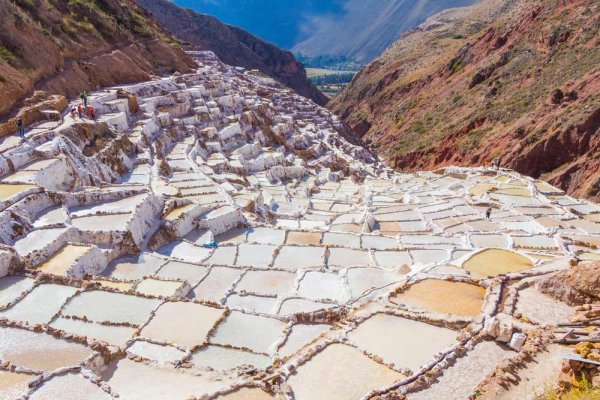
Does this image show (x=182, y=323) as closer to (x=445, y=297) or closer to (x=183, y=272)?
(x=183, y=272)

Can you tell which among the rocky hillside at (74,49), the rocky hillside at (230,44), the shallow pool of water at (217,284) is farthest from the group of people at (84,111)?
the rocky hillside at (230,44)

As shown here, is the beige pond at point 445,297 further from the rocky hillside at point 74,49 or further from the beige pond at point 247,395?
the rocky hillside at point 74,49

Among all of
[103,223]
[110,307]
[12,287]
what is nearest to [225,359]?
[110,307]

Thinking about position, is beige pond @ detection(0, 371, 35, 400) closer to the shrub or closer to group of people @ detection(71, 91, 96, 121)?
group of people @ detection(71, 91, 96, 121)

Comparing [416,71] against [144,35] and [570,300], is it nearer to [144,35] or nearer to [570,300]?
[144,35]

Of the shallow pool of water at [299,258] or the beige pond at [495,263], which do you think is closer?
the beige pond at [495,263]

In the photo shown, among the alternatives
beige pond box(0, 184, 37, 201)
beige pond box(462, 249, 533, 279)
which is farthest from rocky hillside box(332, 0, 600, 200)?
beige pond box(0, 184, 37, 201)
